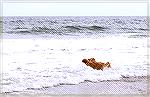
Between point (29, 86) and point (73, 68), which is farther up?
point (73, 68)

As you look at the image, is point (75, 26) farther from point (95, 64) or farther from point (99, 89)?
point (99, 89)

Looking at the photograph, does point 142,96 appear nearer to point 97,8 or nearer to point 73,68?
point 73,68

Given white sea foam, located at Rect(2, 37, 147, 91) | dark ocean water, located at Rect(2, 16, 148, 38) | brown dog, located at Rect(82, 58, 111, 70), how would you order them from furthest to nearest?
dark ocean water, located at Rect(2, 16, 148, 38), brown dog, located at Rect(82, 58, 111, 70), white sea foam, located at Rect(2, 37, 147, 91)

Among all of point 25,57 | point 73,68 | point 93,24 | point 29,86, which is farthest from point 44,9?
point 29,86

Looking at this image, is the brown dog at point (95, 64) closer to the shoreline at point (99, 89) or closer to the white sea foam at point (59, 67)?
the white sea foam at point (59, 67)

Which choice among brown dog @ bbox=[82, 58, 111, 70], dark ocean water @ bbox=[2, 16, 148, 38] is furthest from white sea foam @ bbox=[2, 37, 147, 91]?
dark ocean water @ bbox=[2, 16, 148, 38]

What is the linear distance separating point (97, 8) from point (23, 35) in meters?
3.72

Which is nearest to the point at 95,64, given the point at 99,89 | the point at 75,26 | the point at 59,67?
the point at 59,67

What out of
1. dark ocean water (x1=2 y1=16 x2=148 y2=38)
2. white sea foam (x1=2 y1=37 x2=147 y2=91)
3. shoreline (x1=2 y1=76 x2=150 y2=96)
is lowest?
shoreline (x1=2 y1=76 x2=150 y2=96)

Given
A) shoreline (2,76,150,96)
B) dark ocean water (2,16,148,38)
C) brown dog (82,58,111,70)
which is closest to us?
shoreline (2,76,150,96)

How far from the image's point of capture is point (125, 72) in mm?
5605

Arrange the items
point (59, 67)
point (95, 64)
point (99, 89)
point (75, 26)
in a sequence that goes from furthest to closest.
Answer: point (75, 26) < point (95, 64) < point (59, 67) < point (99, 89)

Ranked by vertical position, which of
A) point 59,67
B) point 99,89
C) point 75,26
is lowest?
point 99,89

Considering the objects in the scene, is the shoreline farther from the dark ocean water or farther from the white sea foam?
the dark ocean water
